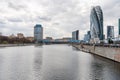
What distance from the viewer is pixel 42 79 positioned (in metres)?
29.9

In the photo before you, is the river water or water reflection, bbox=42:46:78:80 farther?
the river water

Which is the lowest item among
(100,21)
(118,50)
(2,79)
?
(2,79)

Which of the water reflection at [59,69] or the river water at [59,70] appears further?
the river water at [59,70]

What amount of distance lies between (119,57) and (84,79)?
23.8m

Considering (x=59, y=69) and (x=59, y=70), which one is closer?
(x=59, y=70)

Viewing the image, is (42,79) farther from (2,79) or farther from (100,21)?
(100,21)

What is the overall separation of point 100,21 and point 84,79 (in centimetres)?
17413

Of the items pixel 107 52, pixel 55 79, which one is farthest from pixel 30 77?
pixel 107 52

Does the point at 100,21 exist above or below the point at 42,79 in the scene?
above

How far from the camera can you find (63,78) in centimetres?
3064

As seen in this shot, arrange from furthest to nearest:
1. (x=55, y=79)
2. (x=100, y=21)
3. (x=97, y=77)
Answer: (x=100, y=21) < (x=97, y=77) < (x=55, y=79)

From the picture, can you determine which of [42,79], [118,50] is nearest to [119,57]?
[118,50]

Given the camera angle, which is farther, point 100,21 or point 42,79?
point 100,21

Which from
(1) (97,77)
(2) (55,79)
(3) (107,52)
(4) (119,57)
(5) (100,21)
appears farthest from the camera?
(5) (100,21)
